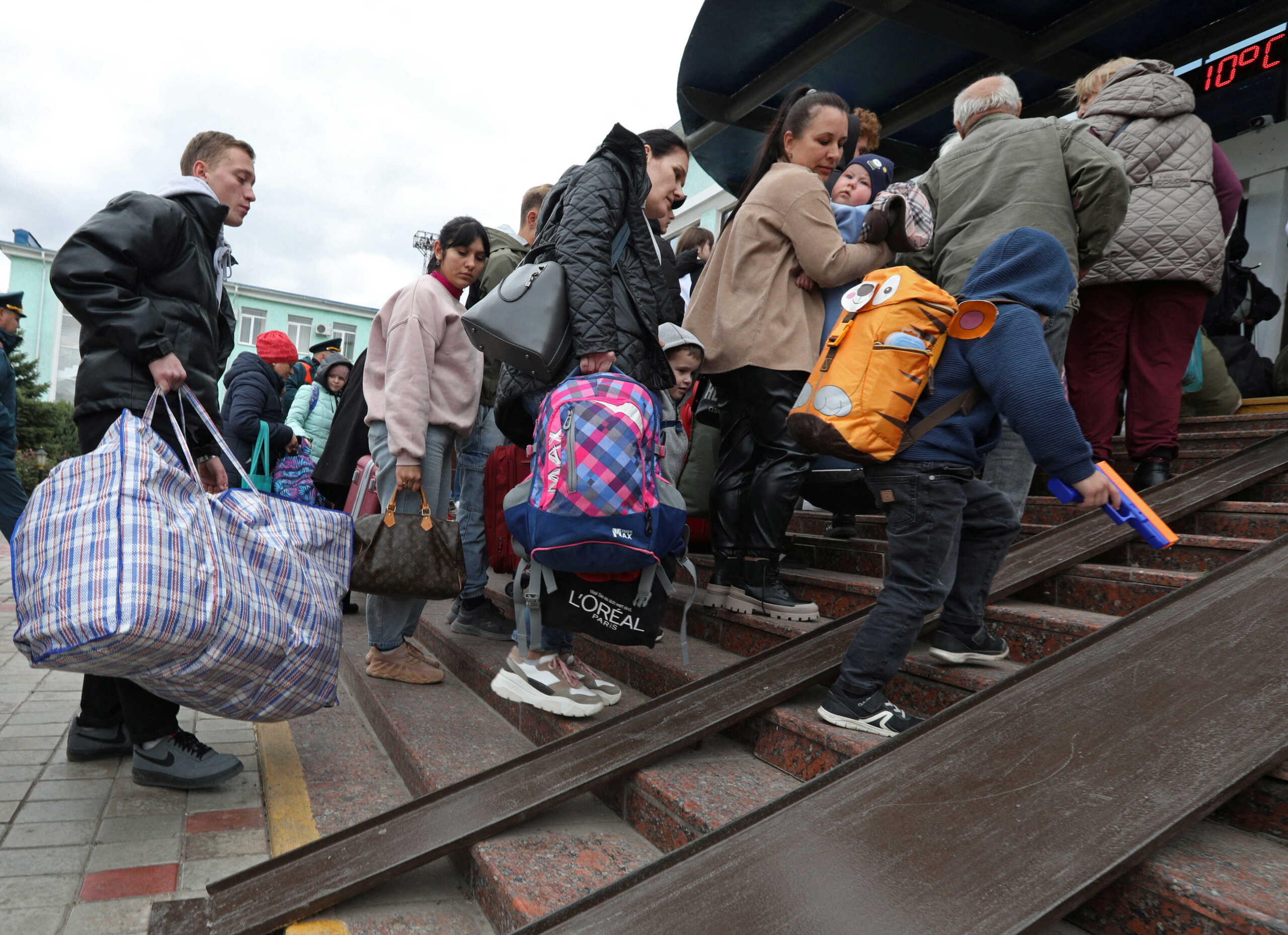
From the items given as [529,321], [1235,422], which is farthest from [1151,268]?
[529,321]

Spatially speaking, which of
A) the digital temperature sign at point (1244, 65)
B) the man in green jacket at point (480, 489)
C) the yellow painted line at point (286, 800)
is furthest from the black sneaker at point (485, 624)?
the digital temperature sign at point (1244, 65)

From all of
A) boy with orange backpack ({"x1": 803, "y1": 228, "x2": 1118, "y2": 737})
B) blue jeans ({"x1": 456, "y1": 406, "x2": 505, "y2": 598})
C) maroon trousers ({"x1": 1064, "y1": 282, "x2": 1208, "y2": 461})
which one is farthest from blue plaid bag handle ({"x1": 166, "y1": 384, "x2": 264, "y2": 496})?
maroon trousers ({"x1": 1064, "y1": 282, "x2": 1208, "y2": 461})

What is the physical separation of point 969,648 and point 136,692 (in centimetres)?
277

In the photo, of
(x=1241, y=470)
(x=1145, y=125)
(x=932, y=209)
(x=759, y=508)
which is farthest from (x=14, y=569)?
(x=1145, y=125)

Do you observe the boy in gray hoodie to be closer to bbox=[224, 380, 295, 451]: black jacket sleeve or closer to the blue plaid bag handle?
the blue plaid bag handle

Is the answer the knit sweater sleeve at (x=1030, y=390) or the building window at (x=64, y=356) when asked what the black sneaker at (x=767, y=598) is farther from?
the building window at (x=64, y=356)

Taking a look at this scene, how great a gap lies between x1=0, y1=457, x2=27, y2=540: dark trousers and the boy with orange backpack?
5.59 m

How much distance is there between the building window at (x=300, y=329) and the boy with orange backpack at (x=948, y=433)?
41018mm

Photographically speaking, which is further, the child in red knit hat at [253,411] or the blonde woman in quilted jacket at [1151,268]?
the child in red knit hat at [253,411]

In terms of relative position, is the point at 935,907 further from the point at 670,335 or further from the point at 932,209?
the point at 932,209

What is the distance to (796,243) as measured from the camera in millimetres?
3344

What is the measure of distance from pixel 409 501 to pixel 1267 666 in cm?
304

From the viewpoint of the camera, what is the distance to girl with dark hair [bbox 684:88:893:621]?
3303mm

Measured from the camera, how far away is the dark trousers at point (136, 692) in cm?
287
